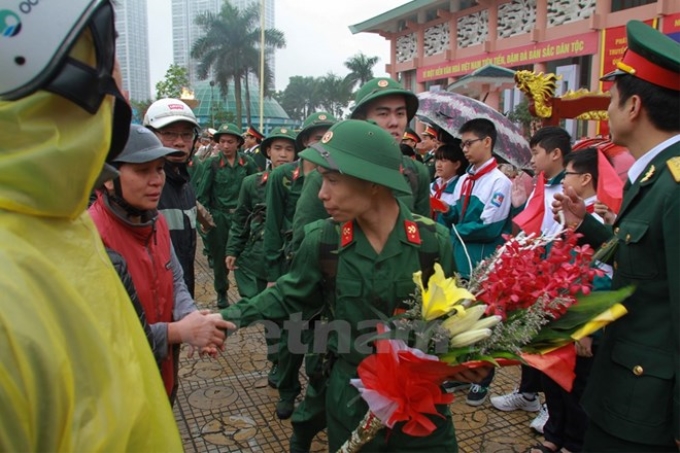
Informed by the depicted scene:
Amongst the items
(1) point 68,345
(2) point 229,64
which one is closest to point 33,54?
(1) point 68,345

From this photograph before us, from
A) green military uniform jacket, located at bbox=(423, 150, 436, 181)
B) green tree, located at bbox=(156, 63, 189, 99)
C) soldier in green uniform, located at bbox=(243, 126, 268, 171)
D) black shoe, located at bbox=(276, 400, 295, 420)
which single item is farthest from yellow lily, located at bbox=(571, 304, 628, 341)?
green tree, located at bbox=(156, 63, 189, 99)

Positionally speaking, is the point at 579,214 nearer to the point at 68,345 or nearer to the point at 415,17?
the point at 68,345

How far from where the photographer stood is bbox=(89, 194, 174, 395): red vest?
2.22m

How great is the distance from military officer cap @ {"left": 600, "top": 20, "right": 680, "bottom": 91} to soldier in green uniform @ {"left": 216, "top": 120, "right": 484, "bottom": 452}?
978 millimetres

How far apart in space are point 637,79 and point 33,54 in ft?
6.71

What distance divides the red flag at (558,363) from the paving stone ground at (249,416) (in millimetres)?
1750

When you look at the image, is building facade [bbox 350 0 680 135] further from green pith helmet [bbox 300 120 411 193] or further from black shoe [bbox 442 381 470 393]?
green pith helmet [bbox 300 120 411 193]

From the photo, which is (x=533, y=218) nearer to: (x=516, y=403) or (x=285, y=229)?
(x=516, y=403)

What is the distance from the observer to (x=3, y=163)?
33.3 inches

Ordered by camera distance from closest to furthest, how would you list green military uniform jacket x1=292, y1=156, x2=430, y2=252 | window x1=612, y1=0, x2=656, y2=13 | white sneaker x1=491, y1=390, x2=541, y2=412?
green military uniform jacket x1=292, y1=156, x2=430, y2=252 < white sneaker x1=491, y1=390, x2=541, y2=412 < window x1=612, y1=0, x2=656, y2=13

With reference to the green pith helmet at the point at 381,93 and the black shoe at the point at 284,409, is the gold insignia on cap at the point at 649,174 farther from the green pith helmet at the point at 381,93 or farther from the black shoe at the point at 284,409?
the black shoe at the point at 284,409

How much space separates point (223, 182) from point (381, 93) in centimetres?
416

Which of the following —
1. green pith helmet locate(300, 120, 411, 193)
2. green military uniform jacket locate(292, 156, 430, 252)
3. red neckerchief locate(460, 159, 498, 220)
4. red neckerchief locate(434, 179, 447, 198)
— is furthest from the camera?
red neckerchief locate(434, 179, 447, 198)

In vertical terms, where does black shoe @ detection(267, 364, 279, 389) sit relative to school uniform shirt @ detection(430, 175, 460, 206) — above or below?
below
